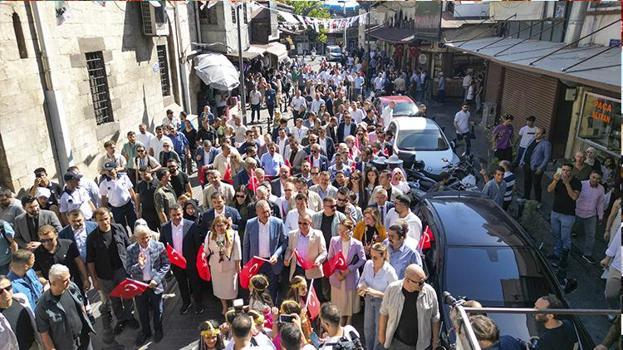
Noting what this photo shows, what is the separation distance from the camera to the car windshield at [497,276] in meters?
4.74

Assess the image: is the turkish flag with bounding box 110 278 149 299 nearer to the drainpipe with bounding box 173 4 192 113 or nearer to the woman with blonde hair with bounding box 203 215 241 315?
the woman with blonde hair with bounding box 203 215 241 315

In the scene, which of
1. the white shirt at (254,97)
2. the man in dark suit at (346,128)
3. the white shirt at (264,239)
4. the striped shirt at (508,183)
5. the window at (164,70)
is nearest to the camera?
the white shirt at (264,239)

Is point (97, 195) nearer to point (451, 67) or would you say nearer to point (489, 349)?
point (489, 349)

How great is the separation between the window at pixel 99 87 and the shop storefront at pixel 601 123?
37.8 feet

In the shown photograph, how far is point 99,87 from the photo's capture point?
35.0 ft

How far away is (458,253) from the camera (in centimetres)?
510

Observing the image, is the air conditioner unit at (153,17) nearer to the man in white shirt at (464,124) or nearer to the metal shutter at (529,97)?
the man in white shirt at (464,124)

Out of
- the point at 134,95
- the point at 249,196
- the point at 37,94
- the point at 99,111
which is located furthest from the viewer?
the point at 134,95

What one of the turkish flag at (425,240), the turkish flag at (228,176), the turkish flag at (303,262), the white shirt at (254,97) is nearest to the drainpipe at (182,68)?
the white shirt at (254,97)

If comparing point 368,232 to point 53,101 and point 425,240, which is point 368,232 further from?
point 53,101

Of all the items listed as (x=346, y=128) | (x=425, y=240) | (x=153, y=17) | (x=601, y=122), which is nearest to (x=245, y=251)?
(x=425, y=240)

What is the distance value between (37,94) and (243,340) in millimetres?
6921

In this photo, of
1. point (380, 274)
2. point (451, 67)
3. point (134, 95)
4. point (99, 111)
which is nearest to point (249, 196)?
point (380, 274)

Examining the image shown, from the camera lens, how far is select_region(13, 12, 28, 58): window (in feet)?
24.9
